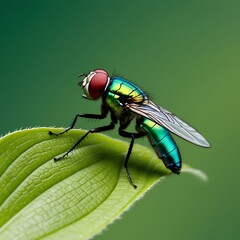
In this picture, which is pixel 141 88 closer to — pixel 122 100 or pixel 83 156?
pixel 122 100

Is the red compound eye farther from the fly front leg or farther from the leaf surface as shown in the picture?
the leaf surface

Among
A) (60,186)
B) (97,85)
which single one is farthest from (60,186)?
(97,85)

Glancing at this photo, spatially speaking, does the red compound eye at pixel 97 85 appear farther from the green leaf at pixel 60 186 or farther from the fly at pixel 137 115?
the green leaf at pixel 60 186

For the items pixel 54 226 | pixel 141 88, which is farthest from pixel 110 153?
pixel 54 226

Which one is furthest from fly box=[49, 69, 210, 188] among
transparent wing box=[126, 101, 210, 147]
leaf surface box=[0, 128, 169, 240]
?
leaf surface box=[0, 128, 169, 240]

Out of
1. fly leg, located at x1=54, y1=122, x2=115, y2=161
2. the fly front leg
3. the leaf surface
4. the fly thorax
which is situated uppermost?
the fly thorax

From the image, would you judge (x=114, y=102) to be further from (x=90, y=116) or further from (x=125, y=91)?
(x=90, y=116)
